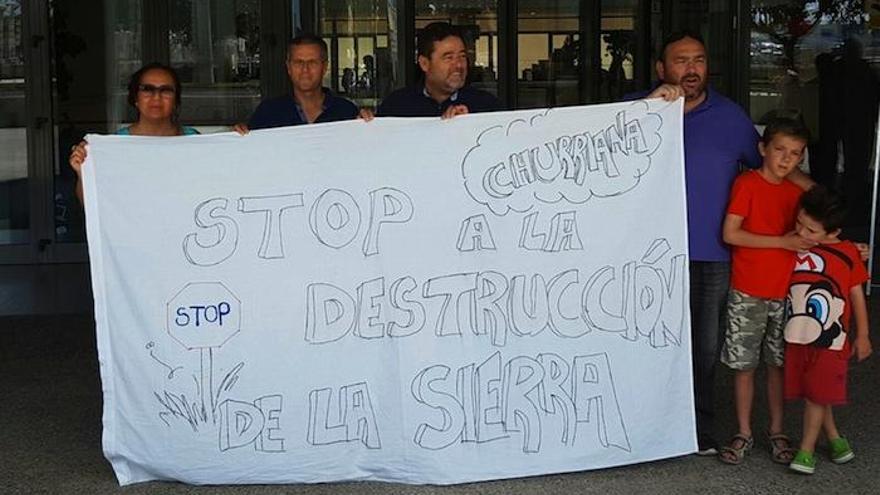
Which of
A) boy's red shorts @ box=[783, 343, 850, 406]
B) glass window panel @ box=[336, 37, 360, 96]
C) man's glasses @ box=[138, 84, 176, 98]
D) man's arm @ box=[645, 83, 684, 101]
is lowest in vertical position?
boy's red shorts @ box=[783, 343, 850, 406]

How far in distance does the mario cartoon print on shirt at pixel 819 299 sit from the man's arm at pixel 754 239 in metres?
0.09

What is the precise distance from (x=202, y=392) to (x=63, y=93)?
20.0 feet

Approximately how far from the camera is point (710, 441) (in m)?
4.57

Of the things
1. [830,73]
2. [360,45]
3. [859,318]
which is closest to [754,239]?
[859,318]

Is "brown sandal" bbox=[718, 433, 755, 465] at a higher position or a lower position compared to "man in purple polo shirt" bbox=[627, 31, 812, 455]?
lower

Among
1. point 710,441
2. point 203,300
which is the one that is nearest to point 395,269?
point 203,300

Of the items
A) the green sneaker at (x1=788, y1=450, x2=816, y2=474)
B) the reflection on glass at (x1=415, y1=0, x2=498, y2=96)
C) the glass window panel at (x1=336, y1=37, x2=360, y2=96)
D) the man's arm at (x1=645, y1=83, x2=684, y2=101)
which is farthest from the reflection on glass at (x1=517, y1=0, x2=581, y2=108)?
the green sneaker at (x1=788, y1=450, x2=816, y2=474)

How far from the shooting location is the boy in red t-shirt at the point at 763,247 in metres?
4.20

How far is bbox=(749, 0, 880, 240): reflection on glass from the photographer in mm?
10133

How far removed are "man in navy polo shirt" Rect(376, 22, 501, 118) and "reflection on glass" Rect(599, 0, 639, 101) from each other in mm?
5882

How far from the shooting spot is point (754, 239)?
421cm

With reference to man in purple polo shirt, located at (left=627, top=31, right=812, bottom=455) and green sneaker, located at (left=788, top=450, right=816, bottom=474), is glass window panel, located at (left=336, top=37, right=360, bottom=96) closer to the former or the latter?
man in purple polo shirt, located at (left=627, top=31, right=812, bottom=455)

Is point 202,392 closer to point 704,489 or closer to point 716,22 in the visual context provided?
point 704,489

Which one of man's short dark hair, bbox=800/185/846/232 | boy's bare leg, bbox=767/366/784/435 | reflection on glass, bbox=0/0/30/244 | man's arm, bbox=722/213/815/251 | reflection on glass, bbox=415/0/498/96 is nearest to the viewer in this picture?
man's short dark hair, bbox=800/185/846/232
